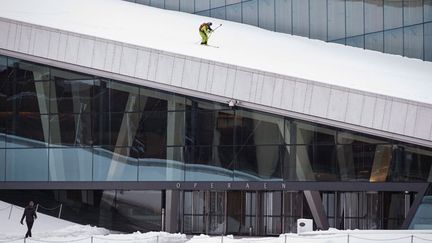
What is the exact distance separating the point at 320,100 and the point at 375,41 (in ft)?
37.2

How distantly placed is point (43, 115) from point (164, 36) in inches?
251

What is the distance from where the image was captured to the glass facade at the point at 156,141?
38969 mm

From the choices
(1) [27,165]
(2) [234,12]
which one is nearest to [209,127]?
(1) [27,165]

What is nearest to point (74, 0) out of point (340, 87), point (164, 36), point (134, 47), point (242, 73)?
point (164, 36)

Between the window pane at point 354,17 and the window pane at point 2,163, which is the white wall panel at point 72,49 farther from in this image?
the window pane at point 354,17

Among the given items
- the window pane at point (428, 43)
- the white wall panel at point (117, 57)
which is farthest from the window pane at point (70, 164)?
the window pane at point (428, 43)

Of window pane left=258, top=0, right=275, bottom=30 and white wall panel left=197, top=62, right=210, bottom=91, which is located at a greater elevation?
window pane left=258, top=0, right=275, bottom=30

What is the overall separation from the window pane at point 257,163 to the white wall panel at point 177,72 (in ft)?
11.6

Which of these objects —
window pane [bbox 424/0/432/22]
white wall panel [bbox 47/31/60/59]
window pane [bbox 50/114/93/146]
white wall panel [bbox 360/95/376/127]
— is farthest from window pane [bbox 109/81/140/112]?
window pane [bbox 424/0/432/22]

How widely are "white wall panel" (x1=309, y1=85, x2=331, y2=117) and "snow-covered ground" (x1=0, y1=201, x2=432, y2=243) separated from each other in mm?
5335

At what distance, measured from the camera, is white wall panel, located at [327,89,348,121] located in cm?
3734

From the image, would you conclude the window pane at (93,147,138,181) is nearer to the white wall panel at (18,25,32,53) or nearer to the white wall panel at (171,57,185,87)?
the white wall panel at (171,57,185,87)

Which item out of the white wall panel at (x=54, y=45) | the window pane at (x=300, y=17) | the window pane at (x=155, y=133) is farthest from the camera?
the window pane at (x=300, y=17)

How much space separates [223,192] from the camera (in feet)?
139
